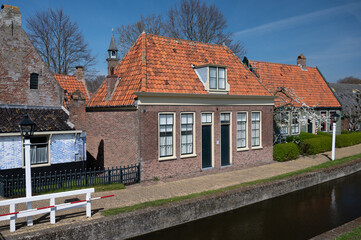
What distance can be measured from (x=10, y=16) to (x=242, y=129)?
46.0 ft

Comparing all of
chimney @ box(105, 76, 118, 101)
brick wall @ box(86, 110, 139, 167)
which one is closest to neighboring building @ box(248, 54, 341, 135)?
brick wall @ box(86, 110, 139, 167)

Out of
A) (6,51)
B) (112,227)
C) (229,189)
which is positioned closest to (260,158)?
(229,189)

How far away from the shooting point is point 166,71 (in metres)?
15.3

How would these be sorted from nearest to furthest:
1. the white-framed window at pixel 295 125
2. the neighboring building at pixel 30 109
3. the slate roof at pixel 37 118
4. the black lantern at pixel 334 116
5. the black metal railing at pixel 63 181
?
the black metal railing at pixel 63 181 < the neighboring building at pixel 30 109 < the slate roof at pixel 37 118 < the black lantern at pixel 334 116 < the white-framed window at pixel 295 125

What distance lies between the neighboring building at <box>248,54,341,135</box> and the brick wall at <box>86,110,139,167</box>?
1205 centimetres

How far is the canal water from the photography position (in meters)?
9.81

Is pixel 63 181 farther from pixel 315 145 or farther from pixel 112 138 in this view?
pixel 315 145

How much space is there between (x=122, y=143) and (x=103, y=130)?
6.89 feet

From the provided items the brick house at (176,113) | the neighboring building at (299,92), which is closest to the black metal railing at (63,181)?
the brick house at (176,113)

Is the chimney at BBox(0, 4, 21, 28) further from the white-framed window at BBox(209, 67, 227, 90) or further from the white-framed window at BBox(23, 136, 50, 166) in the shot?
the white-framed window at BBox(209, 67, 227, 90)

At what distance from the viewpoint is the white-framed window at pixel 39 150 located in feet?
47.0

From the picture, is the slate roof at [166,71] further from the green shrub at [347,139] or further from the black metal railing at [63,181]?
the green shrub at [347,139]

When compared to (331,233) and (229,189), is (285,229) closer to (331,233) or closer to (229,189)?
(331,233)

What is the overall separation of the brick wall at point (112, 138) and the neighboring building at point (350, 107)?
23614 millimetres
